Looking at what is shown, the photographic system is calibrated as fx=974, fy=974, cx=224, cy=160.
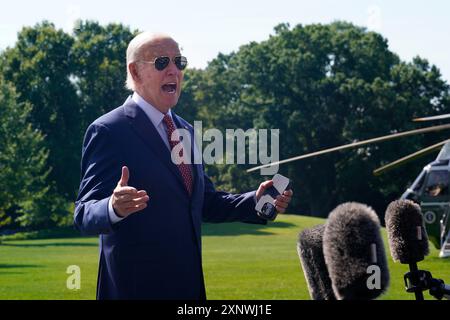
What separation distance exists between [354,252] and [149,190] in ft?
6.93

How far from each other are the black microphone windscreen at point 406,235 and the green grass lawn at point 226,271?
995 centimetres

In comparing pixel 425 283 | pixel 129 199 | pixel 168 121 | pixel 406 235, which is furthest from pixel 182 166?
pixel 425 283

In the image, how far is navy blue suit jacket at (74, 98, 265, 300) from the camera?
4.35 m

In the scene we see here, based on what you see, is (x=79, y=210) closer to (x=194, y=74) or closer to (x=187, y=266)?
(x=187, y=266)

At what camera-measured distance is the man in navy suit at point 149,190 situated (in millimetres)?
4352

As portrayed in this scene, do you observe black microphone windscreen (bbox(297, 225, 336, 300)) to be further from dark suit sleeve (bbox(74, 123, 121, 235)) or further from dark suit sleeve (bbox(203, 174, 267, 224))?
dark suit sleeve (bbox(203, 174, 267, 224))

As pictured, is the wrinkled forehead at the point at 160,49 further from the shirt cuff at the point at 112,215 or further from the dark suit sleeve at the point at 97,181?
the shirt cuff at the point at 112,215

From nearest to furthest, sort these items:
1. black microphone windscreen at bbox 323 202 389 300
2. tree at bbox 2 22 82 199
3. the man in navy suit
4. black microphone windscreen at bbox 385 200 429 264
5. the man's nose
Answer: black microphone windscreen at bbox 323 202 389 300
black microphone windscreen at bbox 385 200 429 264
the man in navy suit
the man's nose
tree at bbox 2 22 82 199

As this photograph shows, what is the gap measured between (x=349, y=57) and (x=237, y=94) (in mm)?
11871

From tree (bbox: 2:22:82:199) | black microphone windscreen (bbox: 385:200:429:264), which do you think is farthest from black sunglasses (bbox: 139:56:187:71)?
tree (bbox: 2:22:82:199)

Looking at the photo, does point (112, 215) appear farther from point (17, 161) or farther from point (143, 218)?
point (17, 161)

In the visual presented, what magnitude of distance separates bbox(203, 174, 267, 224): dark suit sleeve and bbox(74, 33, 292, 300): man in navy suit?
24 centimetres

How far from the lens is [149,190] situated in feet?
14.5

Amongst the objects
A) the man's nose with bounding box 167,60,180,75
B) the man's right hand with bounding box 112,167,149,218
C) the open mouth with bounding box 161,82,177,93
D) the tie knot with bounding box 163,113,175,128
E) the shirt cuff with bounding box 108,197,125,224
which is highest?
the man's nose with bounding box 167,60,180,75
